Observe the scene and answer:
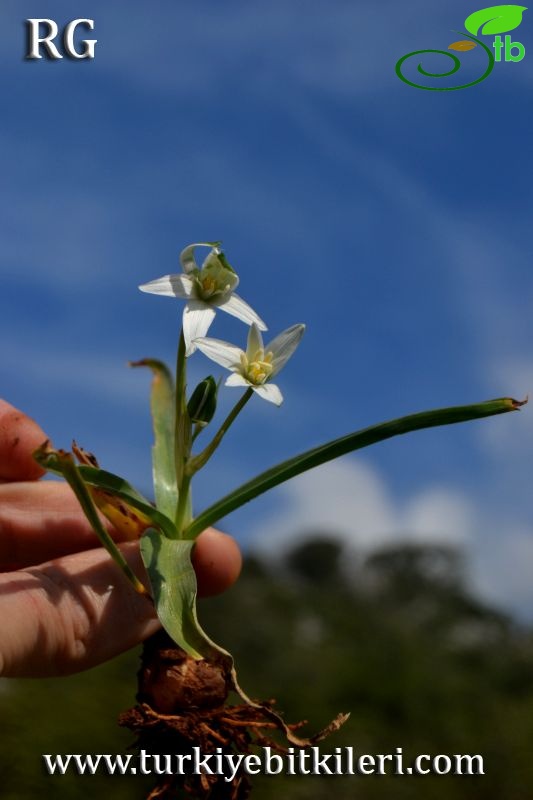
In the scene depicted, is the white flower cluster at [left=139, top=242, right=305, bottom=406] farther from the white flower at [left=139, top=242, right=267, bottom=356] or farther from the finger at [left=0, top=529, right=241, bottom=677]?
the finger at [left=0, top=529, right=241, bottom=677]

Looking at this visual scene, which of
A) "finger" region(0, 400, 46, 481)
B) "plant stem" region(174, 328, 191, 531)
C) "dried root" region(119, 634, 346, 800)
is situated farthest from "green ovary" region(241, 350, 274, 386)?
"finger" region(0, 400, 46, 481)

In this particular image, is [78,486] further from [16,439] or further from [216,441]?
[16,439]

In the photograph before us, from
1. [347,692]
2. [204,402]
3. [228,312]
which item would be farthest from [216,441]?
[347,692]

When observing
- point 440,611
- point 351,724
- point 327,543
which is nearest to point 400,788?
point 351,724

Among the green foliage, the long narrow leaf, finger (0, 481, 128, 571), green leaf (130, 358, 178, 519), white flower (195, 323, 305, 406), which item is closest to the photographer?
the long narrow leaf

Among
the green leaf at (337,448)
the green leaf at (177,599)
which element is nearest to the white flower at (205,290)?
the green leaf at (337,448)

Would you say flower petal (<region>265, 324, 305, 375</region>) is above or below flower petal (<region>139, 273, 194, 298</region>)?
below

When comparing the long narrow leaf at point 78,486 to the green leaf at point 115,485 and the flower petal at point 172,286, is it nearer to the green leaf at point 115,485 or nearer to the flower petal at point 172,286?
the green leaf at point 115,485
